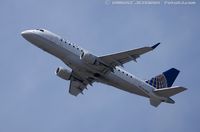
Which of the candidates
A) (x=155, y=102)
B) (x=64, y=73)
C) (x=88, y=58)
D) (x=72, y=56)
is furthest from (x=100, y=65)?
(x=155, y=102)

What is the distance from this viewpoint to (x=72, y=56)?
180 feet

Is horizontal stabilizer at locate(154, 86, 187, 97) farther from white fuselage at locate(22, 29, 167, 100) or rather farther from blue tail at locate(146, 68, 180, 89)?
blue tail at locate(146, 68, 180, 89)

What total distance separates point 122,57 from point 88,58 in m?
3.82

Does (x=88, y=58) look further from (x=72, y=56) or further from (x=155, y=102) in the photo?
(x=155, y=102)

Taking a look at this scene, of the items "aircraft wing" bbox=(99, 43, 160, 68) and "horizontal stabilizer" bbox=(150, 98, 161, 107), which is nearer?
"aircraft wing" bbox=(99, 43, 160, 68)

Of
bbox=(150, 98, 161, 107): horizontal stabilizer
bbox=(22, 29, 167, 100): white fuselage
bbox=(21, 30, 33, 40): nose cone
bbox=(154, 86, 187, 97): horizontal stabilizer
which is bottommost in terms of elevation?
bbox=(150, 98, 161, 107): horizontal stabilizer

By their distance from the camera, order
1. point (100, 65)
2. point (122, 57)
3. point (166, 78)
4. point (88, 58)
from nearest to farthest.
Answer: point (122, 57) < point (88, 58) < point (100, 65) < point (166, 78)

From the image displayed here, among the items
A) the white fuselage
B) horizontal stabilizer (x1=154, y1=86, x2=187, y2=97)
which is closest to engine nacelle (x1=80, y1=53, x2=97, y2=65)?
the white fuselage

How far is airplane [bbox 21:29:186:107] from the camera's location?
54062 millimetres

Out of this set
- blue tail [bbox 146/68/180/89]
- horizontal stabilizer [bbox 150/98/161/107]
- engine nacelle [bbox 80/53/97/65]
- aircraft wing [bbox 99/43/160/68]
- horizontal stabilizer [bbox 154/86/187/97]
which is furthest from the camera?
blue tail [bbox 146/68/180/89]

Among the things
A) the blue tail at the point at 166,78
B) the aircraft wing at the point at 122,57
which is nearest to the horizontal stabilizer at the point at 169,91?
the blue tail at the point at 166,78

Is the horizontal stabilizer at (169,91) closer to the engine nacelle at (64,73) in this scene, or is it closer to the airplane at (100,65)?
the airplane at (100,65)

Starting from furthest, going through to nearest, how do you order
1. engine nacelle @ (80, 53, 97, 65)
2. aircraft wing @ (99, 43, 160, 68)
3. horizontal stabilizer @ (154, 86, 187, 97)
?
horizontal stabilizer @ (154, 86, 187, 97) → engine nacelle @ (80, 53, 97, 65) → aircraft wing @ (99, 43, 160, 68)

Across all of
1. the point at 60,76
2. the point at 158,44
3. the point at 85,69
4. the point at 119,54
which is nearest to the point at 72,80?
the point at 60,76
